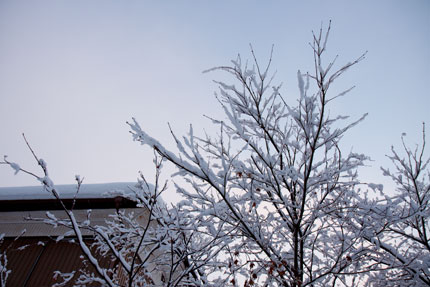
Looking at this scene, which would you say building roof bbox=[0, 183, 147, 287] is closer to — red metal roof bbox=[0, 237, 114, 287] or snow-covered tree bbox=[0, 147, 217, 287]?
red metal roof bbox=[0, 237, 114, 287]

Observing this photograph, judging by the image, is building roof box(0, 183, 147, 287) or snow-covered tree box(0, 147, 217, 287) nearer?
snow-covered tree box(0, 147, 217, 287)

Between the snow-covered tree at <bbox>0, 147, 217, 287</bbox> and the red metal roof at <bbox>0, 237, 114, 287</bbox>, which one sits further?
the red metal roof at <bbox>0, 237, 114, 287</bbox>

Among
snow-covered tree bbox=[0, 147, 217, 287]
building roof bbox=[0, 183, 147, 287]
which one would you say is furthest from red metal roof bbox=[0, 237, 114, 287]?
snow-covered tree bbox=[0, 147, 217, 287]

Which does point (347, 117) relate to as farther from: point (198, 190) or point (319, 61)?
point (198, 190)

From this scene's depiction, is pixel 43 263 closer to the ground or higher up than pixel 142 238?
closer to the ground

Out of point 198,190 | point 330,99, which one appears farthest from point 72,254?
point 330,99

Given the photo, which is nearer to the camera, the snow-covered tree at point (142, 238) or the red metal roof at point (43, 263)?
the snow-covered tree at point (142, 238)

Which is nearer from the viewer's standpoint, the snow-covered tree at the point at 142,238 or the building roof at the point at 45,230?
the snow-covered tree at the point at 142,238

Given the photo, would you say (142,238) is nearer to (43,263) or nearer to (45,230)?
(43,263)

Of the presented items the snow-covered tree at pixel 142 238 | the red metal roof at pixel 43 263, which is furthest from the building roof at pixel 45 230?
the snow-covered tree at pixel 142 238

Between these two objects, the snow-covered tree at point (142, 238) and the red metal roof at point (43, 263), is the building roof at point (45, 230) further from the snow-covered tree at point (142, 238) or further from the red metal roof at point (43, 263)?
the snow-covered tree at point (142, 238)

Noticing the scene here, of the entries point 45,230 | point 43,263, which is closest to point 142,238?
point 43,263

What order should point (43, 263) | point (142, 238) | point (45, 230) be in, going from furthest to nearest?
point (45, 230)
point (43, 263)
point (142, 238)

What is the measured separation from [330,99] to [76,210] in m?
7.34
